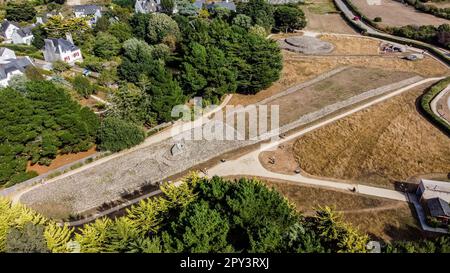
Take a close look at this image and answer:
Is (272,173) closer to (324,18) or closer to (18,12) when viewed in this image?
(324,18)

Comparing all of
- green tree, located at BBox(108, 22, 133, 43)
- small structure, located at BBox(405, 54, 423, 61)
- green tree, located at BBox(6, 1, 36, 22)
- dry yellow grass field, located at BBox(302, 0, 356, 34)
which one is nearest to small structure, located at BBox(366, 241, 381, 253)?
small structure, located at BBox(405, 54, 423, 61)

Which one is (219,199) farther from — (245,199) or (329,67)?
(329,67)

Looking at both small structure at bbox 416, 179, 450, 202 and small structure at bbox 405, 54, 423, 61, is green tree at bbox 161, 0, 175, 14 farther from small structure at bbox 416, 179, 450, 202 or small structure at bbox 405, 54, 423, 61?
small structure at bbox 416, 179, 450, 202

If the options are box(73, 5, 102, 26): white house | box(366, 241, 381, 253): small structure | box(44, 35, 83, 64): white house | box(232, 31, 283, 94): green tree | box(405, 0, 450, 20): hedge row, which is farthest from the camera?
box(73, 5, 102, 26): white house

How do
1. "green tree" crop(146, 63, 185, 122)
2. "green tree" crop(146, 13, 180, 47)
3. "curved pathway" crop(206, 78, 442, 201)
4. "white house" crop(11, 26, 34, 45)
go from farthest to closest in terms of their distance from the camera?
"white house" crop(11, 26, 34, 45) → "green tree" crop(146, 13, 180, 47) → "green tree" crop(146, 63, 185, 122) → "curved pathway" crop(206, 78, 442, 201)

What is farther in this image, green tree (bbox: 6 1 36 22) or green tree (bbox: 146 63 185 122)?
green tree (bbox: 6 1 36 22)

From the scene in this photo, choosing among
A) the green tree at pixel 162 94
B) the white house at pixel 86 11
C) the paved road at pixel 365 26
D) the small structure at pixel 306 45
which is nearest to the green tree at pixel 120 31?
the white house at pixel 86 11

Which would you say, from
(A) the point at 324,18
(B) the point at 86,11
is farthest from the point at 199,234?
(B) the point at 86,11

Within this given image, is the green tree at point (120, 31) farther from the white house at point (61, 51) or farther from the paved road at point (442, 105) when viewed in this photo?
the paved road at point (442, 105)
